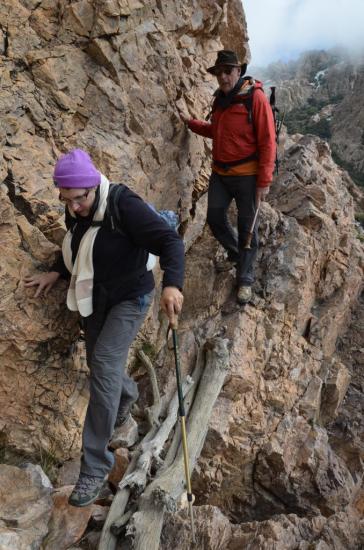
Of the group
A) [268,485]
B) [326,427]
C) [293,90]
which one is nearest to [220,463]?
[268,485]

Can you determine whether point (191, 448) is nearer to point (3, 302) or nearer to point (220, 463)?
point (220, 463)

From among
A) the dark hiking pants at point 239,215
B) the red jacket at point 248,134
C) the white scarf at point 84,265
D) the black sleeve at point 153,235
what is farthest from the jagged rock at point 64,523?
the red jacket at point 248,134

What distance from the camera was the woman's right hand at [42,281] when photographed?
5777 millimetres

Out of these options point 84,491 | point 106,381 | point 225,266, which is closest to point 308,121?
point 225,266

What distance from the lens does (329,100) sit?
5094 inches

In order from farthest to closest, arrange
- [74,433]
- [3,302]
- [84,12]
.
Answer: [84,12] → [74,433] → [3,302]

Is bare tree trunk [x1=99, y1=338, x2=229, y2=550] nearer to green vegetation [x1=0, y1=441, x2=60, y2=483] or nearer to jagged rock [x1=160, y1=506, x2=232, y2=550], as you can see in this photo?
jagged rock [x1=160, y1=506, x2=232, y2=550]

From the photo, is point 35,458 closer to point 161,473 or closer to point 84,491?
point 84,491

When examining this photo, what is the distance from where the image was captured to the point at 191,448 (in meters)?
6.55

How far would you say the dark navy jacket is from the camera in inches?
194

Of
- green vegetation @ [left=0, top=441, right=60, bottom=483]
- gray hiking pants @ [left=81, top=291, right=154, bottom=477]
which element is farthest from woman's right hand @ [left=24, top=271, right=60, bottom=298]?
green vegetation @ [left=0, top=441, right=60, bottom=483]

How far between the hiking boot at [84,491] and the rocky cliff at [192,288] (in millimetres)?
427

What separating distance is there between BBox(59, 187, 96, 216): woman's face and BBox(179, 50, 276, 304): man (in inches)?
149

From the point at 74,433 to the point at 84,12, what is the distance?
6.32 m
